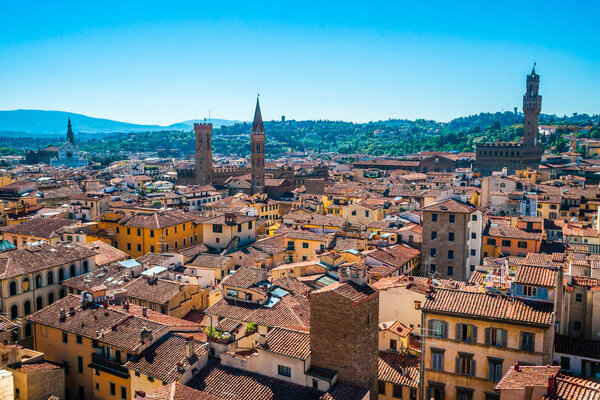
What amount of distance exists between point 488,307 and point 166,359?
14787 mm

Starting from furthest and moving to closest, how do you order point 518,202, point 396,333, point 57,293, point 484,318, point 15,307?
point 518,202, point 57,293, point 15,307, point 396,333, point 484,318

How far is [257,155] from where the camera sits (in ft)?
348

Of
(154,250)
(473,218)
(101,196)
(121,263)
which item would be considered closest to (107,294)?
(121,263)

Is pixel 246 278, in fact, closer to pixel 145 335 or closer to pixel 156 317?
pixel 156 317

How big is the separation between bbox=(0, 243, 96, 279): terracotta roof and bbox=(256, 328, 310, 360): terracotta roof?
21.6 m

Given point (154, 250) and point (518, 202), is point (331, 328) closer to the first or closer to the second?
point (154, 250)

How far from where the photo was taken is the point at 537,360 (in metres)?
22.8

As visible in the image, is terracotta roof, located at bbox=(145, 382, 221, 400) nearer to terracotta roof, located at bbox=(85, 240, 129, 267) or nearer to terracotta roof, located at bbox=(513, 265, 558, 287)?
terracotta roof, located at bbox=(513, 265, 558, 287)

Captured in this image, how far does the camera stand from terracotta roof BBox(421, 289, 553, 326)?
2308cm

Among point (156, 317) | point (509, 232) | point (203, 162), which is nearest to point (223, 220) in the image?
point (156, 317)

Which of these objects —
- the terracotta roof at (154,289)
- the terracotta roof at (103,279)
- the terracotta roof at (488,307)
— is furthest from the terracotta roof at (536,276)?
the terracotta roof at (103,279)

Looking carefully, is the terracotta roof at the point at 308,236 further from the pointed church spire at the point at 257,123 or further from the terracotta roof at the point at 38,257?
the pointed church spire at the point at 257,123

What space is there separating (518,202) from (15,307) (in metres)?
55.1

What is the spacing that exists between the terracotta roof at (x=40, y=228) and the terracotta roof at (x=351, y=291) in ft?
118
